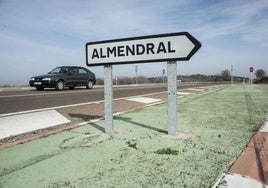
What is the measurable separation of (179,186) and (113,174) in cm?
72

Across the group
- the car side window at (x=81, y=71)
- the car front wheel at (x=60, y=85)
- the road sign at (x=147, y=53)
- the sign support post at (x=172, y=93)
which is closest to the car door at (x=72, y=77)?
the car side window at (x=81, y=71)

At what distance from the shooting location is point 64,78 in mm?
20797

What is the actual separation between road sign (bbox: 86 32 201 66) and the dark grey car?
1472cm

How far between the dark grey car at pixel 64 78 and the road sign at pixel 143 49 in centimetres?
1472

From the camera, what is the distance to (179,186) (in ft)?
9.59

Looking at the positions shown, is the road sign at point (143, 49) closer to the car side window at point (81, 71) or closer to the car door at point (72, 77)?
the car door at point (72, 77)

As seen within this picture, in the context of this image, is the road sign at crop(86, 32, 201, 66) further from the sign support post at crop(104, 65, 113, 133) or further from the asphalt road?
the asphalt road

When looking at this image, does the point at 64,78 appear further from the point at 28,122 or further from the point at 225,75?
the point at 225,75

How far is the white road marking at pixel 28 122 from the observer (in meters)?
5.67

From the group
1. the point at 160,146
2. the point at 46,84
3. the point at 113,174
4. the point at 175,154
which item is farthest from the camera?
the point at 46,84

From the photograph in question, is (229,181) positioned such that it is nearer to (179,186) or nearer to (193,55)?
(179,186)

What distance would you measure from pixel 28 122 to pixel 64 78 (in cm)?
1469

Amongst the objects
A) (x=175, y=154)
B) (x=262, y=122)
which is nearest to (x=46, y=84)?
(x=262, y=122)

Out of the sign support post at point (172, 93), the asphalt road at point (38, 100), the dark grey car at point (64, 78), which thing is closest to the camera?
the sign support post at point (172, 93)
